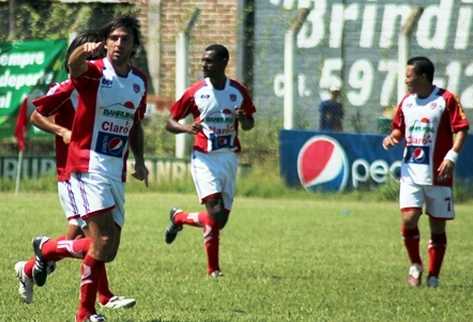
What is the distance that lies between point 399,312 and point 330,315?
A: 566 mm

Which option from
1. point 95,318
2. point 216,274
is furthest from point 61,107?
point 216,274

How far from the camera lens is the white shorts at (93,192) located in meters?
9.66

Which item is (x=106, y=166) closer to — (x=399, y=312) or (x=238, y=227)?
(x=399, y=312)

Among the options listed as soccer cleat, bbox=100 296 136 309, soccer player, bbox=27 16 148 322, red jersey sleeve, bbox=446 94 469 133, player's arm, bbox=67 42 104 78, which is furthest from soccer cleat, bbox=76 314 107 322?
red jersey sleeve, bbox=446 94 469 133

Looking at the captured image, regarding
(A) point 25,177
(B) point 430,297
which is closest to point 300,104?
(A) point 25,177

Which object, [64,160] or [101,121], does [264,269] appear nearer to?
[64,160]

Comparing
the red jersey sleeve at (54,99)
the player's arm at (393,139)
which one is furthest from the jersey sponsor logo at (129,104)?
the player's arm at (393,139)

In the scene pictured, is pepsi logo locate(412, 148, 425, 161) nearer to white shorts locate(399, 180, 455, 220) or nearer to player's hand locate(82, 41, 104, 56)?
white shorts locate(399, 180, 455, 220)

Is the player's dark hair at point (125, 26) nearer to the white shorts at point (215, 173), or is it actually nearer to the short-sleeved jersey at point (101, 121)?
the short-sleeved jersey at point (101, 121)

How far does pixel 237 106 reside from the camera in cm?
1347

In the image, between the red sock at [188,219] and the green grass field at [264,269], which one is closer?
the green grass field at [264,269]

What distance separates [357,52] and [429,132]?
13.1 metres

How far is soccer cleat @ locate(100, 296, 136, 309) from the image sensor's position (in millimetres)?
10461

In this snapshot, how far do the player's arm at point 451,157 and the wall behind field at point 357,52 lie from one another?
1173 centimetres
